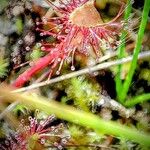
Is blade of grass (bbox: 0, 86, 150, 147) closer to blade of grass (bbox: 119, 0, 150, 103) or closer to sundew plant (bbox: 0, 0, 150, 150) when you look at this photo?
blade of grass (bbox: 119, 0, 150, 103)

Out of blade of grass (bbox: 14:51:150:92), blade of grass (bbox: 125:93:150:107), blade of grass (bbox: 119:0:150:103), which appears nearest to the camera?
blade of grass (bbox: 119:0:150:103)

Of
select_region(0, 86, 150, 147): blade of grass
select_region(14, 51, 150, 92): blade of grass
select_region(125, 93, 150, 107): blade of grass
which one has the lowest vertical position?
select_region(125, 93, 150, 107): blade of grass

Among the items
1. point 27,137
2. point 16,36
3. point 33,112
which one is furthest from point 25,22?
point 27,137

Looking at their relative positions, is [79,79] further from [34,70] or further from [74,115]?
[74,115]

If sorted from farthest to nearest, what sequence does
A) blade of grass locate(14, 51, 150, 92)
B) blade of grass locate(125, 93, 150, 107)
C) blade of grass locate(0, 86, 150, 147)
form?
blade of grass locate(14, 51, 150, 92) < blade of grass locate(125, 93, 150, 107) < blade of grass locate(0, 86, 150, 147)

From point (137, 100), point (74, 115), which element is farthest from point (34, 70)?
point (74, 115)

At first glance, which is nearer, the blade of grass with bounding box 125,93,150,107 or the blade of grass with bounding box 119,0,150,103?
the blade of grass with bounding box 119,0,150,103

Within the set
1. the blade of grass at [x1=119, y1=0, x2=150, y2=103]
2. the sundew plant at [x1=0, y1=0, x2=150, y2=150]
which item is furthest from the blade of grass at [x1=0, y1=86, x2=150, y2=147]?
the sundew plant at [x1=0, y1=0, x2=150, y2=150]

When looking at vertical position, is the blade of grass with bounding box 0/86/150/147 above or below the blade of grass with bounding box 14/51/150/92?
above
